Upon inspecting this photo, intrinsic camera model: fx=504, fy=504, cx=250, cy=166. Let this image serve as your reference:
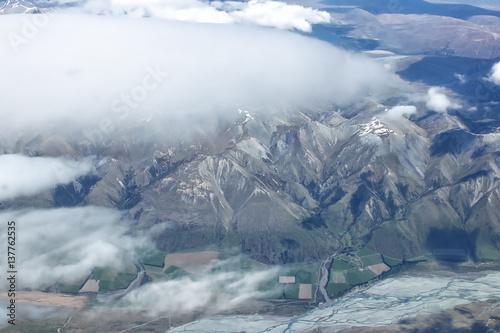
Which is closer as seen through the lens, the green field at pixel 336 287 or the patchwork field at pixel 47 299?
the patchwork field at pixel 47 299

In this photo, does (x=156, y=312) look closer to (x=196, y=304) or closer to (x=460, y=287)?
(x=196, y=304)

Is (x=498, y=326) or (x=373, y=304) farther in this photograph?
(x=373, y=304)

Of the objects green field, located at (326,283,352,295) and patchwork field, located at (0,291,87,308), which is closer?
patchwork field, located at (0,291,87,308)

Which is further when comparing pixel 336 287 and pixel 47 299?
pixel 336 287

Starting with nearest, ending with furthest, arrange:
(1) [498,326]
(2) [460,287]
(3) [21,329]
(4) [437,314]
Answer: (1) [498,326], (4) [437,314], (3) [21,329], (2) [460,287]

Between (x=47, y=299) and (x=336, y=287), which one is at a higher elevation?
(x=336, y=287)

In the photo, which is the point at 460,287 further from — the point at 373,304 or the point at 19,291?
the point at 19,291

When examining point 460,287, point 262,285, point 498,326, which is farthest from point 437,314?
point 262,285

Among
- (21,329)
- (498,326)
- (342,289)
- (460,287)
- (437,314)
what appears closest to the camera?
(498,326)

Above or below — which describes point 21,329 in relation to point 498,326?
below

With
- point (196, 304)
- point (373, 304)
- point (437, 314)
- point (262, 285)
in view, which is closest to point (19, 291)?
point (196, 304)
